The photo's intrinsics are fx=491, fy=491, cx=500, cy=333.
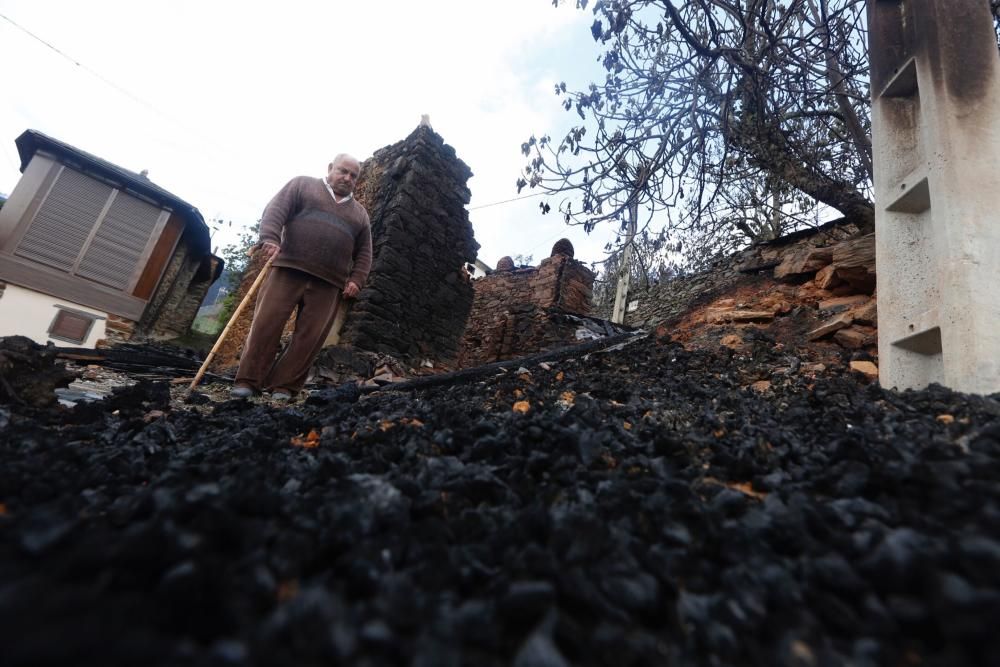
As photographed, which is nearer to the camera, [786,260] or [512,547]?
[512,547]

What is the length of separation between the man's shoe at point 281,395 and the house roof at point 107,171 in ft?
40.6

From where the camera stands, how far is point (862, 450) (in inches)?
54.5

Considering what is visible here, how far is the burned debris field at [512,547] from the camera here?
66 centimetres

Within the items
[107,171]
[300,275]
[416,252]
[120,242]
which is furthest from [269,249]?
→ [107,171]

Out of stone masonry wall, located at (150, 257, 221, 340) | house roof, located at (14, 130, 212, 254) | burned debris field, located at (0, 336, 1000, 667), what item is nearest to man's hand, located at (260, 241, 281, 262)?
burned debris field, located at (0, 336, 1000, 667)

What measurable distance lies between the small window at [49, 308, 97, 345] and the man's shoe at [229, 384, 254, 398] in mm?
10968

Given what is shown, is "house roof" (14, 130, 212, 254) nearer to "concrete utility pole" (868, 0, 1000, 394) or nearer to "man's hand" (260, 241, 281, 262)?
"man's hand" (260, 241, 281, 262)

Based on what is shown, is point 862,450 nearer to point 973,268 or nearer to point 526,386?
point 973,268

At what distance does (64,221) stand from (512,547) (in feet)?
50.0

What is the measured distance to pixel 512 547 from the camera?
955 mm

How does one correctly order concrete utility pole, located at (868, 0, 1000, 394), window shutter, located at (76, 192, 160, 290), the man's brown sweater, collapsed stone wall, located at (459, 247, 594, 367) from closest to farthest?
concrete utility pole, located at (868, 0, 1000, 394) → the man's brown sweater → collapsed stone wall, located at (459, 247, 594, 367) → window shutter, located at (76, 192, 160, 290)

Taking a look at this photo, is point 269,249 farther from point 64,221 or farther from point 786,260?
point 64,221

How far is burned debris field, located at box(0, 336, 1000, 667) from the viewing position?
656 mm

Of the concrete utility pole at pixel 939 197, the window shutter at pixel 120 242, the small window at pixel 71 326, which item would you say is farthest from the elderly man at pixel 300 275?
the window shutter at pixel 120 242
